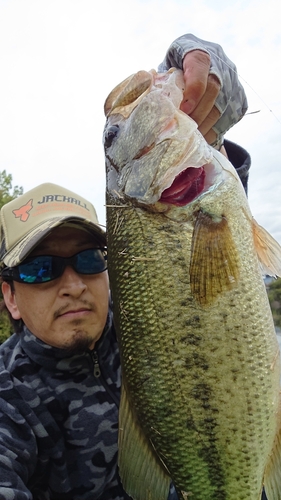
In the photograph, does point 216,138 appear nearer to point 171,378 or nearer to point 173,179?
point 173,179

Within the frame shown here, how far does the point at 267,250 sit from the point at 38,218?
1.44m

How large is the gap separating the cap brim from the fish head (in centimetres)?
49

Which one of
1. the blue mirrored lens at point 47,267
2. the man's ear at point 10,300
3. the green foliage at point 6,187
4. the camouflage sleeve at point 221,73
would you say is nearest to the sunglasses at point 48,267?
the blue mirrored lens at point 47,267

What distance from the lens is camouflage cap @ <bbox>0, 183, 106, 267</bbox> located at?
8.34ft

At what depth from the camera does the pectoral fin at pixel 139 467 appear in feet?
6.07

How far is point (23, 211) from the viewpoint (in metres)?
2.89

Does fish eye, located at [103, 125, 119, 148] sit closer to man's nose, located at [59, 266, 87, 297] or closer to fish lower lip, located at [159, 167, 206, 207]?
fish lower lip, located at [159, 167, 206, 207]

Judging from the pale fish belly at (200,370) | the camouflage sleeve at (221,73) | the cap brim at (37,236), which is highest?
the camouflage sleeve at (221,73)

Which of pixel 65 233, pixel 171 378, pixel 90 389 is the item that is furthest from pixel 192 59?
pixel 90 389

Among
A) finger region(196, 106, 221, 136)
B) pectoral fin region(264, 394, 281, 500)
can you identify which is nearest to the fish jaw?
finger region(196, 106, 221, 136)

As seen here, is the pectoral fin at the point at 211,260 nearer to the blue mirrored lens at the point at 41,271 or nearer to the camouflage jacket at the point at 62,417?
the blue mirrored lens at the point at 41,271

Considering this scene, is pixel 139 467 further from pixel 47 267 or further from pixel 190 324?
pixel 47 267

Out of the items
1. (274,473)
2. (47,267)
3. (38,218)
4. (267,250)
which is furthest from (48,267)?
(274,473)

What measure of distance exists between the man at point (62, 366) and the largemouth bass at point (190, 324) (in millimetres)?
609
